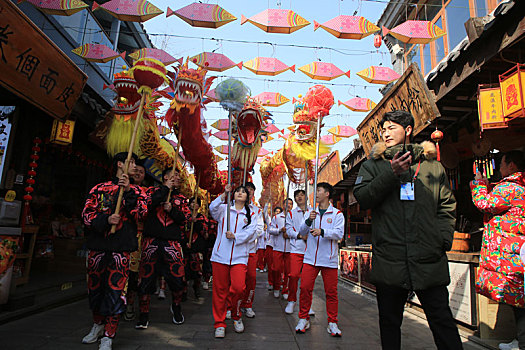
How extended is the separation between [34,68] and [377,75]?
6.94 meters

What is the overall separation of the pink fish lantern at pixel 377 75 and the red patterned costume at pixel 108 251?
6.44m

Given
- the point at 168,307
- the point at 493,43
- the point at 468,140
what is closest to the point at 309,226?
the point at 168,307

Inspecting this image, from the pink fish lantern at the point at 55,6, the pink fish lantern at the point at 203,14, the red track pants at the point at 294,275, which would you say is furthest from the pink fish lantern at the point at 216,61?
the red track pants at the point at 294,275

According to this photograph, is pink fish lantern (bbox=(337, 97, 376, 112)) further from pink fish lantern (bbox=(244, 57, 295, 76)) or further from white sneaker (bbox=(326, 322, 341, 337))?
white sneaker (bbox=(326, 322, 341, 337))

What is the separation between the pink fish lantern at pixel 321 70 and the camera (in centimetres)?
774

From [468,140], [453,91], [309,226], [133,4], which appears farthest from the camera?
[133,4]

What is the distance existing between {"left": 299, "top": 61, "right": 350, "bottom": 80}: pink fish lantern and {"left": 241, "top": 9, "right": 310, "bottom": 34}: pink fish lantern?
5.12 ft

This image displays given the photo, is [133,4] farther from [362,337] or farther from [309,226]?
[362,337]

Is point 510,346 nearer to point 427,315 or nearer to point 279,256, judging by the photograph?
point 427,315

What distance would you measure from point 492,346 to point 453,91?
10.4 ft

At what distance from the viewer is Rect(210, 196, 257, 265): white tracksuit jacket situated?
367 cm

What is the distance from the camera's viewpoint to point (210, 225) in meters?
6.36

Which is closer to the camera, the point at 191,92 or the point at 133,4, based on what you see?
the point at 191,92

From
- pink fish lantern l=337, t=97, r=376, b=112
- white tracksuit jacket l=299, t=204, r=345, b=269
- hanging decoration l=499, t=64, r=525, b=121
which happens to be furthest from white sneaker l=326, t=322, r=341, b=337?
pink fish lantern l=337, t=97, r=376, b=112
